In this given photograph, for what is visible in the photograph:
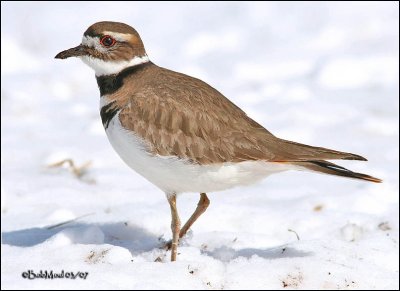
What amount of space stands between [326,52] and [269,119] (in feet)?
7.70

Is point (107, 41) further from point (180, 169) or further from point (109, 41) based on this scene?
point (180, 169)

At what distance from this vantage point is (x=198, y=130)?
5883mm

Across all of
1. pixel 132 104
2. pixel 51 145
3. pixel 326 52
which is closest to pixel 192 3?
pixel 326 52

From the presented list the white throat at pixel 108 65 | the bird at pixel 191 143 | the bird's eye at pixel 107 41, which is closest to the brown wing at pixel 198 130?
the bird at pixel 191 143

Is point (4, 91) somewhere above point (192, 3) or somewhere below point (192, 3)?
below

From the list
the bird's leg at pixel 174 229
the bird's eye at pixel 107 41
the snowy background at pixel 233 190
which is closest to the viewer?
the snowy background at pixel 233 190

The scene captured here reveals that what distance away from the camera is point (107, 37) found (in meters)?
6.32

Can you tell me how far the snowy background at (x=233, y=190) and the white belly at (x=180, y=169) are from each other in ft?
1.75

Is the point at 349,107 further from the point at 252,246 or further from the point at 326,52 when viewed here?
the point at 252,246

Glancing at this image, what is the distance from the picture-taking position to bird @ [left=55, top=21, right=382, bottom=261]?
19.0 feet

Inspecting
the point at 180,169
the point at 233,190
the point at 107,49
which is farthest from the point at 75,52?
the point at 233,190

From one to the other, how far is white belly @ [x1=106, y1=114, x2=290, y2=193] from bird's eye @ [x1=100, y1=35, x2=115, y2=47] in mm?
742

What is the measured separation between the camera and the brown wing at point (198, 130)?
19.0 ft

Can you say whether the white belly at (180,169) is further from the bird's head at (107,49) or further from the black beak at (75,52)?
the black beak at (75,52)
